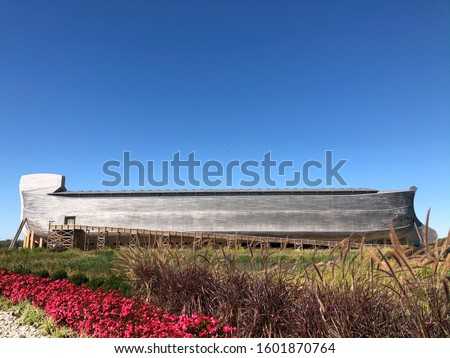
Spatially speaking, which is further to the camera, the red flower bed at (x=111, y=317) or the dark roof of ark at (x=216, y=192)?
the dark roof of ark at (x=216, y=192)

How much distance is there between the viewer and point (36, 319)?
18.4ft

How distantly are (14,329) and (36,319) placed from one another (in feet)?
1.30

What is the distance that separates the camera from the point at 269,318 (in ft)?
13.3

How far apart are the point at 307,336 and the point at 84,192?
38.0 metres

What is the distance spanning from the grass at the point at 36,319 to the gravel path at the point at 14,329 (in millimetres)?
74

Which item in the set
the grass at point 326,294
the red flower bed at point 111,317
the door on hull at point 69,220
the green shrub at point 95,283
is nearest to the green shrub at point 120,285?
the red flower bed at point 111,317

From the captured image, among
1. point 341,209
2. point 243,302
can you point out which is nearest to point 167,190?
point 341,209

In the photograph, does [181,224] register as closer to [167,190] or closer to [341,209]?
[167,190]

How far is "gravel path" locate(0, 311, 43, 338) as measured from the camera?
495 cm

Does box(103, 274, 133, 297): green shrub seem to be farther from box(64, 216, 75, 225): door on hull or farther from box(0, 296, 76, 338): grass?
box(64, 216, 75, 225): door on hull

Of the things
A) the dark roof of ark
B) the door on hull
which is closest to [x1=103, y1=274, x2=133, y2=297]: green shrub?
the dark roof of ark

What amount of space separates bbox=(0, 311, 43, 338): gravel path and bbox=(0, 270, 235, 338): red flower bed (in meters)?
0.33

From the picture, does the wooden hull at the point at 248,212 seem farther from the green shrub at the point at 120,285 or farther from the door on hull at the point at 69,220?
the green shrub at the point at 120,285

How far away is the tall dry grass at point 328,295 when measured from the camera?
322 centimetres
